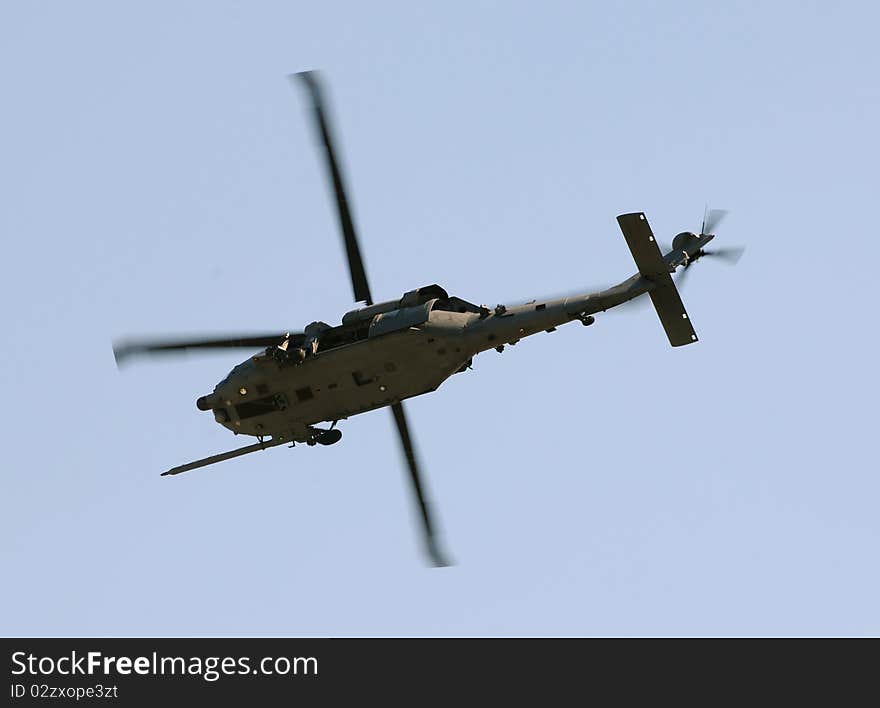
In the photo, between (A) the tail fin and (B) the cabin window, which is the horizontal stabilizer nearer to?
(A) the tail fin

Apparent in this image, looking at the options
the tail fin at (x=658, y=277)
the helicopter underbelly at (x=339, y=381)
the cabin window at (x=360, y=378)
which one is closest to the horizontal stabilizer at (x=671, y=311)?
the tail fin at (x=658, y=277)

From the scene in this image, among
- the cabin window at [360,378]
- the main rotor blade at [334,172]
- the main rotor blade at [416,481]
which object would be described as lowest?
the main rotor blade at [416,481]

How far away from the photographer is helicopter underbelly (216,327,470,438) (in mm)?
36688

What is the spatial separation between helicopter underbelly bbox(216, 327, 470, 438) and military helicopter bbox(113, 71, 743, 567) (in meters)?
0.03

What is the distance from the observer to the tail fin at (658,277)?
34375 mm

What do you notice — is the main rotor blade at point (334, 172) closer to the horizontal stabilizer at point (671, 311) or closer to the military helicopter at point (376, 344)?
the military helicopter at point (376, 344)

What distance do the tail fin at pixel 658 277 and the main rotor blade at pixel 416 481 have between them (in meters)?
7.64

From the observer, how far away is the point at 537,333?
35.7 m

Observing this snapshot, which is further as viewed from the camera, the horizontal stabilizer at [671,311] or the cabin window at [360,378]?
the cabin window at [360,378]

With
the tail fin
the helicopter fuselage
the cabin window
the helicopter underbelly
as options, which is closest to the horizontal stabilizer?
the tail fin

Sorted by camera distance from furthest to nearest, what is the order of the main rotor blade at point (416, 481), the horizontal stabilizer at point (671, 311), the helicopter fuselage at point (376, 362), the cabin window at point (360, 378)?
1. the main rotor blade at point (416, 481)
2. the cabin window at point (360, 378)
3. the helicopter fuselage at point (376, 362)
4. the horizontal stabilizer at point (671, 311)
